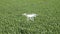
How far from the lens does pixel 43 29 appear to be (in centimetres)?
696

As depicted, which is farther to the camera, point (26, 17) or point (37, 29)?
point (26, 17)

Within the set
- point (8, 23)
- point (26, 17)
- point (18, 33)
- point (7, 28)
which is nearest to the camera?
point (18, 33)

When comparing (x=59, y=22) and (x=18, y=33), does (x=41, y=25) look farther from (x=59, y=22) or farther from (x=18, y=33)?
(x=18, y=33)

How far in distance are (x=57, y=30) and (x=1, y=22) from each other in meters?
2.62

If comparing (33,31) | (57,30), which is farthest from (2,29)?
(57,30)

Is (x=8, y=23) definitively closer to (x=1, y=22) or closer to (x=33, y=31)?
(x=1, y=22)

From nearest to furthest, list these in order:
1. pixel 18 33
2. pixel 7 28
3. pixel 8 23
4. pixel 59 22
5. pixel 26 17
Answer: pixel 18 33
pixel 7 28
pixel 8 23
pixel 59 22
pixel 26 17

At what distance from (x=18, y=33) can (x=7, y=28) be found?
0.74m

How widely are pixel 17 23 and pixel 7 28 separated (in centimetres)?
87

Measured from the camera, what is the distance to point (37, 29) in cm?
693

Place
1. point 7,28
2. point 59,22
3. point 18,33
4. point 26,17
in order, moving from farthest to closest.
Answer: point 26,17, point 59,22, point 7,28, point 18,33

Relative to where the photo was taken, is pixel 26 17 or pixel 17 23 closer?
pixel 17 23

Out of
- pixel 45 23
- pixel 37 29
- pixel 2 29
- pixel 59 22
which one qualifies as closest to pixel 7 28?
pixel 2 29

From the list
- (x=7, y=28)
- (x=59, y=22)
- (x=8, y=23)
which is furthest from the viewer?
(x=59, y=22)
